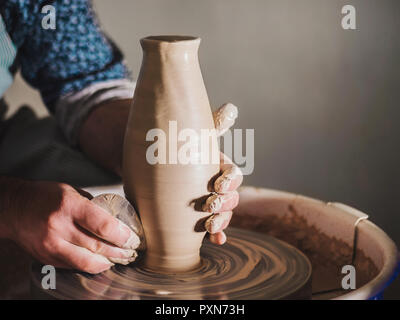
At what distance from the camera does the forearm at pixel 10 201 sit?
105 cm

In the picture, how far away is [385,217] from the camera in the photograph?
250 cm

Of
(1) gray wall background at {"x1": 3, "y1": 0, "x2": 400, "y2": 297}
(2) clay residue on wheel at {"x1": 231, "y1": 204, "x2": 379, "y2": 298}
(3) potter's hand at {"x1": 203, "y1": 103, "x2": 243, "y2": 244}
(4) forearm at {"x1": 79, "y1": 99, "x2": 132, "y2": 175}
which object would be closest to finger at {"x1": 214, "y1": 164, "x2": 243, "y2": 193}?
(3) potter's hand at {"x1": 203, "y1": 103, "x2": 243, "y2": 244}

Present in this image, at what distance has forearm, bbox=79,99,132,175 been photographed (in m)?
1.38

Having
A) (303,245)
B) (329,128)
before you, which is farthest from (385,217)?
(303,245)

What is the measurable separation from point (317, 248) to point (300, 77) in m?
1.69

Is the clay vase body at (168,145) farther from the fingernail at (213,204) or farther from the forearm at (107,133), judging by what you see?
the forearm at (107,133)

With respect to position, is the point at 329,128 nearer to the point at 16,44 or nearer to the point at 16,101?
the point at 16,101

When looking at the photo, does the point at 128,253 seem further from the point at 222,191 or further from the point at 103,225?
the point at 222,191

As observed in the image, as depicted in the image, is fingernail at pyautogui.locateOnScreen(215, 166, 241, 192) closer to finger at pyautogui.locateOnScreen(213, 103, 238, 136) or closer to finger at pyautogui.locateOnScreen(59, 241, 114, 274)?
finger at pyautogui.locateOnScreen(213, 103, 238, 136)

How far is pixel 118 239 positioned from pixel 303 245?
0.54 metres

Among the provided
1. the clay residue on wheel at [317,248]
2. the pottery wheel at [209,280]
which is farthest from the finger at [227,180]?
the clay residue on wheel at [317,248]

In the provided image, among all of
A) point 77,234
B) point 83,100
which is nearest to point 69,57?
point 83,100

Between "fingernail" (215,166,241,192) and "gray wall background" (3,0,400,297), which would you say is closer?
"fingernail" (215,166,241,192)

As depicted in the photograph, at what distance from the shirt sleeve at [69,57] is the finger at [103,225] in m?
0.59
